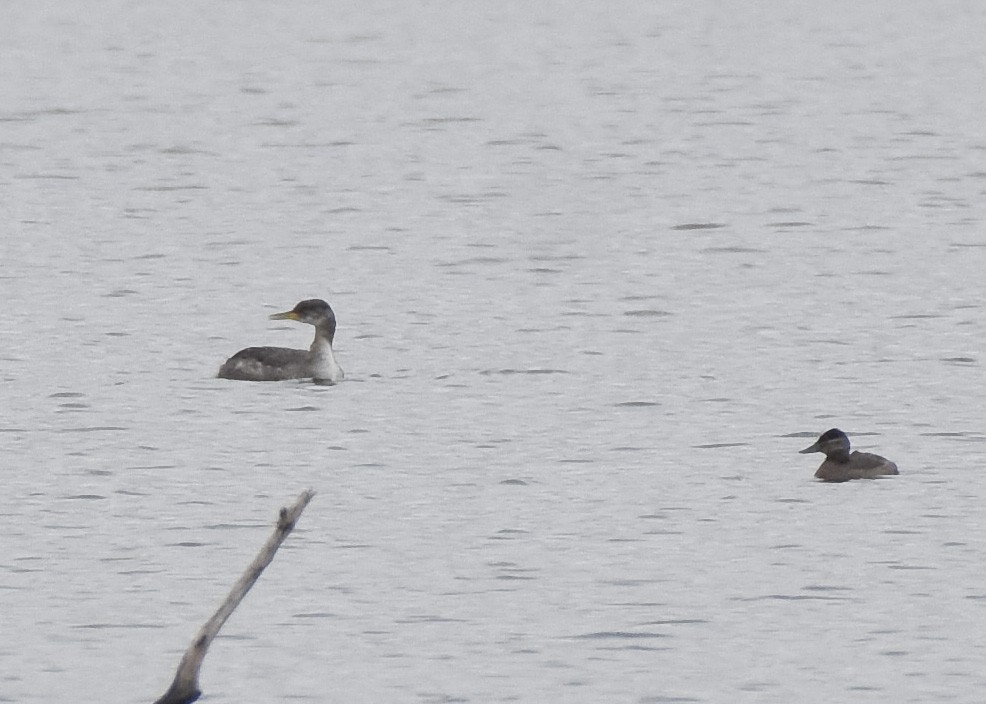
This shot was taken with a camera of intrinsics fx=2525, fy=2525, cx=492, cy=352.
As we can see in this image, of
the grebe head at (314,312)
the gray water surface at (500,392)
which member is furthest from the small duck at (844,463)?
the grebe head at (314,312)

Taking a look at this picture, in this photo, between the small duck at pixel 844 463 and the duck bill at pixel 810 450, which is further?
the duck bill at pixel 810 450

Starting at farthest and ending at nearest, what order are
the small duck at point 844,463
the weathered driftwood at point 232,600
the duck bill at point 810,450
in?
1. the duck bill at point 810,450
2. the small duck at point 844,463
3. the weathered driftwood at point 232,600

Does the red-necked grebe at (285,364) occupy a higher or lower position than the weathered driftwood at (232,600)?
lower

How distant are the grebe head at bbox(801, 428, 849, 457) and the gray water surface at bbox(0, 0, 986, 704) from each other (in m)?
0.32

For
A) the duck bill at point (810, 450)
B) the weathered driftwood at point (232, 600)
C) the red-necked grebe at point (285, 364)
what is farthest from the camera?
the red-necked grebe at point (285, 364)

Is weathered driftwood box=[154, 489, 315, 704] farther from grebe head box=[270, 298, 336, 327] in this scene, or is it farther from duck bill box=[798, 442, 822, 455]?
grebe head box=[270, 298, 336, 327]

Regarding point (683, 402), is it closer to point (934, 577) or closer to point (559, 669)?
point (934, 577)

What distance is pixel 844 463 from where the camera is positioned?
16.5m

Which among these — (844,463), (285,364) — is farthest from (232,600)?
(285,364)

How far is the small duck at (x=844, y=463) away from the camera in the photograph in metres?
16.5

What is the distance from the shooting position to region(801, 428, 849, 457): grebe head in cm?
1677

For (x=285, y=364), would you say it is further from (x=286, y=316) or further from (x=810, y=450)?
(x=810, y=450)

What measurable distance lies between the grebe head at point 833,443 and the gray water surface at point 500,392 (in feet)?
1.06

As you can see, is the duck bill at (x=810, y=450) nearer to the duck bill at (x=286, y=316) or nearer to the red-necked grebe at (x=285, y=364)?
the red-necked grebe at (x=285, y=364)
